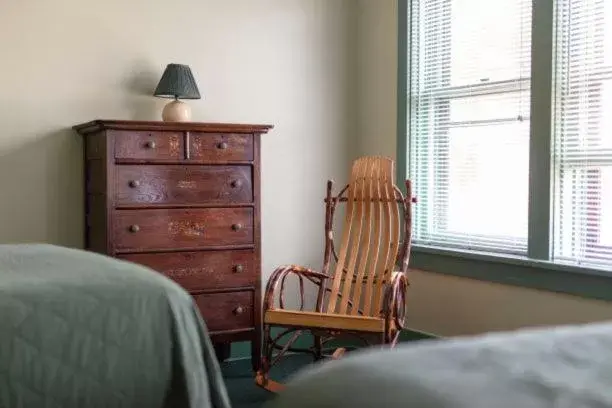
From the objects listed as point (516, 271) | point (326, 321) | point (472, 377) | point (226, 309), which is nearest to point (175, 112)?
point (226, 309)

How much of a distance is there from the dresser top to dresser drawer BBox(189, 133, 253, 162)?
3cm

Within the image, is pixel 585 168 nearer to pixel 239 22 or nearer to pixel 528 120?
pixel 528 120

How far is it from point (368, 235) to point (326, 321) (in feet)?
2.23

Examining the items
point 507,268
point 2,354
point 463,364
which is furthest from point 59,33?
point 463,364

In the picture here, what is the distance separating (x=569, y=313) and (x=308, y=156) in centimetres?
175

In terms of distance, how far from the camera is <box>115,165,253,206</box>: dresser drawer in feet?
Answer: 11.3

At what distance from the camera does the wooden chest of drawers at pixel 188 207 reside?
3.42 meters

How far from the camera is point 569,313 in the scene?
3.37 m

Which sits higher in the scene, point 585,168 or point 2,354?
point 585,168

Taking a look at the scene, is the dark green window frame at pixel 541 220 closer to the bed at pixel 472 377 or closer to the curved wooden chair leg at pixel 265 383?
the curved wooden chair leg at pixel 265 383

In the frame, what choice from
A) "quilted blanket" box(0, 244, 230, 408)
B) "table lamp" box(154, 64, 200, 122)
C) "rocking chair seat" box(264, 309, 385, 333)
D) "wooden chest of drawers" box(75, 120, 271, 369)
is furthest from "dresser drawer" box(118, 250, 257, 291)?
"quilted blanket" box(0, 244, 230, 408)

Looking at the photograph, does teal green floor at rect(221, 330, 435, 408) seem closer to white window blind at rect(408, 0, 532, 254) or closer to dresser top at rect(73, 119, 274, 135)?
white window blind at rect(408, 0, 532, 254)

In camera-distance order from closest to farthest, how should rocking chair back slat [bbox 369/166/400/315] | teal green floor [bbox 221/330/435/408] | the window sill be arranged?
the window sill < teal green floor [bbox 221/330/435/408] < rocking chair back slat [bbox 369/166/400/315]

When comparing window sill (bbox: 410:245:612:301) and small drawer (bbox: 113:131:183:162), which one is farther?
small drawer (bbox: 113:131:183:162)
